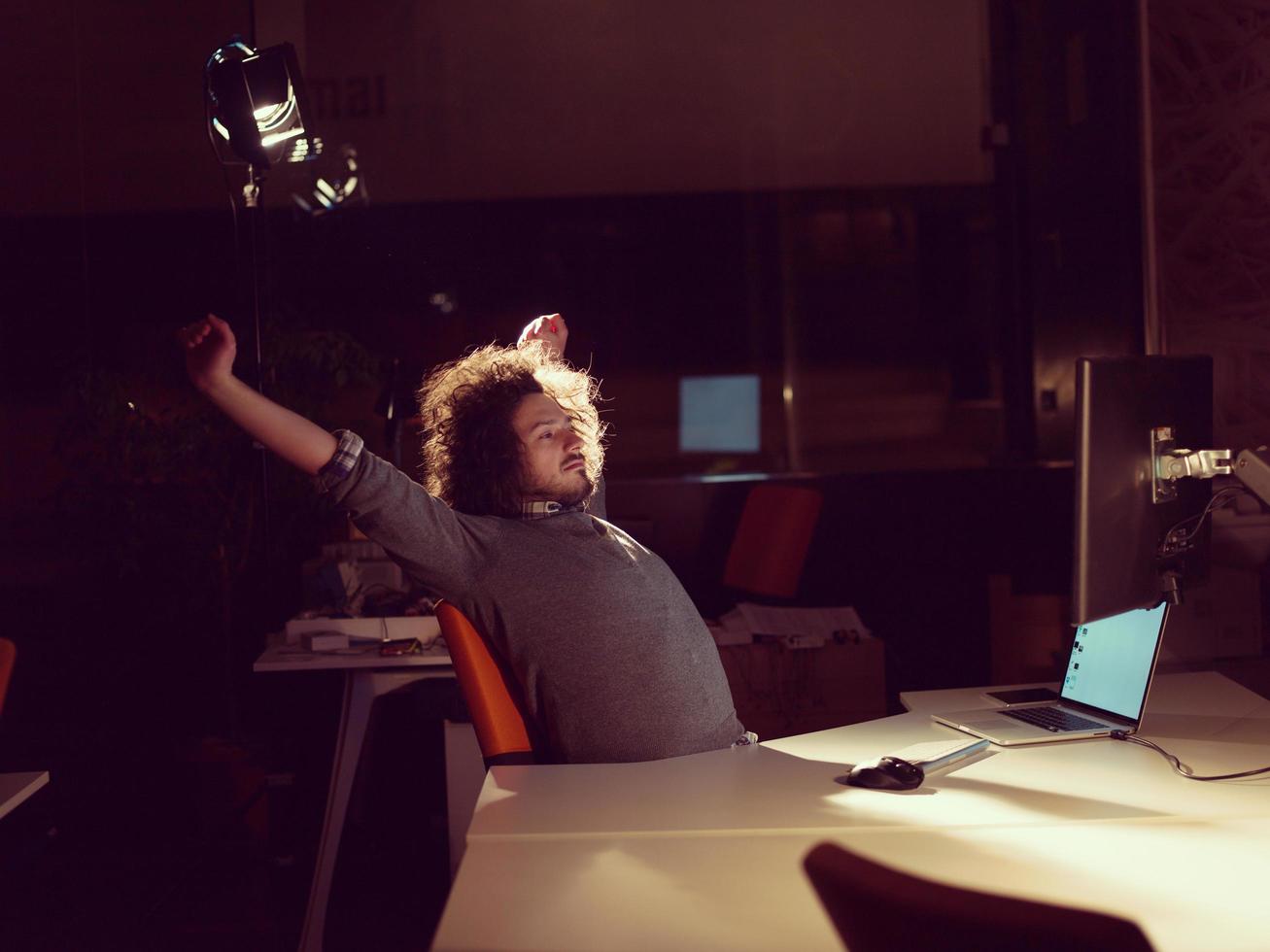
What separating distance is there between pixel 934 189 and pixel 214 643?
4.03 meters

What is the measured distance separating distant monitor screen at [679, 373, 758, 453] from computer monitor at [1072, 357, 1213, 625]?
159 inches

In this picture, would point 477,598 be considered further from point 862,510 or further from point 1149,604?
point 862,510

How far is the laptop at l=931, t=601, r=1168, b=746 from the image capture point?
1.94m

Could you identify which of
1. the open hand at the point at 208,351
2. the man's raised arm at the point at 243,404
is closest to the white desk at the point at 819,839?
the man's raised arm at the point at 243,404

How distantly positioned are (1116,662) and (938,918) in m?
1.35

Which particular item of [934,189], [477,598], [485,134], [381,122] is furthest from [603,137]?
[477,598]

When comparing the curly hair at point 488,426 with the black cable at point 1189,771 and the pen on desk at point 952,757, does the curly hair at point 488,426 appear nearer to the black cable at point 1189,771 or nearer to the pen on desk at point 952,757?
the pen on desk at point 952,757

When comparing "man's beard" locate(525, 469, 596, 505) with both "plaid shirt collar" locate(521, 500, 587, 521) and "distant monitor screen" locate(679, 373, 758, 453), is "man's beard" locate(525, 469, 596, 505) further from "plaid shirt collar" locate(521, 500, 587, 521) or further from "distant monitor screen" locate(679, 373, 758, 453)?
"distant monitor screen" locate(679, 373, 758, 453)

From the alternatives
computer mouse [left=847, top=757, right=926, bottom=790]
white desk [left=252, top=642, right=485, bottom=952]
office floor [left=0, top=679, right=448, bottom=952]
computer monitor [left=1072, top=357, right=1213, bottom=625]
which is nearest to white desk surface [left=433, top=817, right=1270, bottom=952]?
computer mouse [left=847, top=757, right=926, bottom=790]

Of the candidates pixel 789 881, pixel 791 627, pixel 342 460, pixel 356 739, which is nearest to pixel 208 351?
pixel 342 460

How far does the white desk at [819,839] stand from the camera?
1.24m

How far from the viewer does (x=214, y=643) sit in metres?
4.61

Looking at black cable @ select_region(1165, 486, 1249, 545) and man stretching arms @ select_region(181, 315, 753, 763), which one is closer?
man stretching arms @ select_region(181, 315, 753, 763)

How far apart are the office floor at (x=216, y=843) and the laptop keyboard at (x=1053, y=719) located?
A: 177 cm
